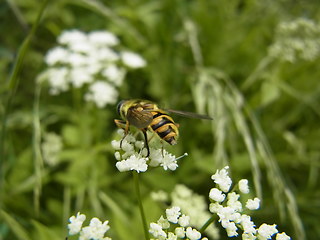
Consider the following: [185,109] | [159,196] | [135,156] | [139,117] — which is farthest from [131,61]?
[135,156]

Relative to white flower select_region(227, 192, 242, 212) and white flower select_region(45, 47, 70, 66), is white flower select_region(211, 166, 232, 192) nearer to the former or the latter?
white flower select_region(227, 192, 242, 212)

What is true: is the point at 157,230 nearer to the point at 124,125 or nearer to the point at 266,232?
the point at 266,232

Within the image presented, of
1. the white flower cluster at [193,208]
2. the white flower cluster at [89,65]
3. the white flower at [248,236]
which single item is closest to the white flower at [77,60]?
the white flower cluster at [89,65]

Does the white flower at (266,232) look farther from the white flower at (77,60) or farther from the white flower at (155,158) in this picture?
the white flower at (77,60)

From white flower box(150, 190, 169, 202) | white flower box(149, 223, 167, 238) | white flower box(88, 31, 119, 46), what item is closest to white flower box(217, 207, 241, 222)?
white flower box(149, 223, 167, 238)

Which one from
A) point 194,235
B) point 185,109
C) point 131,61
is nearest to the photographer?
point 194,235

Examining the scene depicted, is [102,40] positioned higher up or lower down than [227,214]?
higher up
